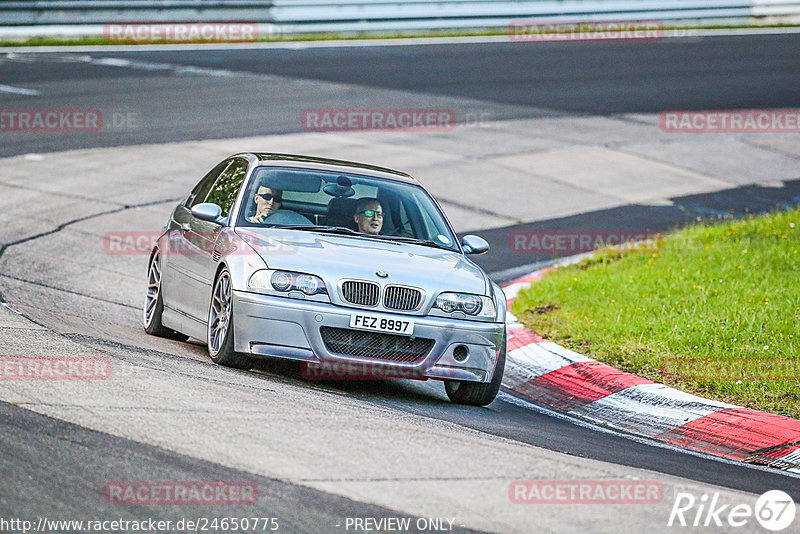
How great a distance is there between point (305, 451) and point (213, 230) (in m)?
3.33

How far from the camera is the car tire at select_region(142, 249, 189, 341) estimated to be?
956 centimetres

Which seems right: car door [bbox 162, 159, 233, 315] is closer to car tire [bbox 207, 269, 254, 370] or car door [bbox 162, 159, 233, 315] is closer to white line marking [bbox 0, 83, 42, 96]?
car tire [bbox 207, 269, 254, 370]

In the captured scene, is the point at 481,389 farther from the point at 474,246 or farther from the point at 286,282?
the point at 286,282

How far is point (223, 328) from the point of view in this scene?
8.11m

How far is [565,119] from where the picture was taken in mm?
21891

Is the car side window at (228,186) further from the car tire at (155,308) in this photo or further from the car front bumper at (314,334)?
the car front bumper at (314,334)

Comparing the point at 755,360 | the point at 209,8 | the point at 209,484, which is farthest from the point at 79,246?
the point at 209,8

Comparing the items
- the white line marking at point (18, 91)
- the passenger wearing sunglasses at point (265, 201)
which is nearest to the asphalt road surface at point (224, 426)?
the passenger wearing sunglasses at point (265, 201)

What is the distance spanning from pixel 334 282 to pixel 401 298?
0.44m

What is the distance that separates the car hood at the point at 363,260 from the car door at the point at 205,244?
1.23 feet

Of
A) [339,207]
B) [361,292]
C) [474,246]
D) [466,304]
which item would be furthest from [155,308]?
[466,304]

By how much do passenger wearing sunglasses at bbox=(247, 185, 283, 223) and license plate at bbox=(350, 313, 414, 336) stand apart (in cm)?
141

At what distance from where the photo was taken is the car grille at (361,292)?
25.5 feet

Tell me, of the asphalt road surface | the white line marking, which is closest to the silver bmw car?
the asphalt road surface
